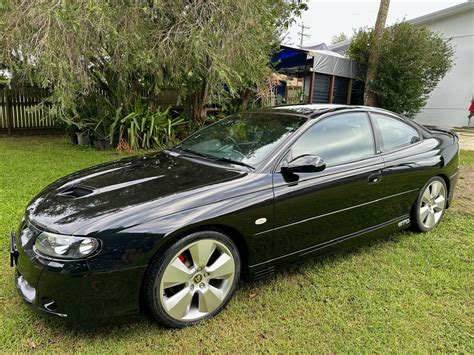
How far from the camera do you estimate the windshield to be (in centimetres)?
299

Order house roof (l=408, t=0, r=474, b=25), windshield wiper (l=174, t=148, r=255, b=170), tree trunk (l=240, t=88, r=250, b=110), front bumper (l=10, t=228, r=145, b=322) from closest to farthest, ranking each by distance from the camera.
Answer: front bumper (l=10, t=228, r=145, b=322) → windshield wiper (l=174, t=148, r=255, b=170) → tree trunk (l=240, t=88, r=250, b=110) → house roof (l=408, t=0, r=474, b=25)

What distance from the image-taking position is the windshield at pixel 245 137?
9.81 ft

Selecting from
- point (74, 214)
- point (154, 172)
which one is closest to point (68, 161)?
point (154, 172)

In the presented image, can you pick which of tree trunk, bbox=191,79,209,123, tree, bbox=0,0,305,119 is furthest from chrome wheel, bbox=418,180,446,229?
tree trunk, bbox=191,79,209,123

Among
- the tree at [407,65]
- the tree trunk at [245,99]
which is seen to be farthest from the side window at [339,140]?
the tree at [407,65]

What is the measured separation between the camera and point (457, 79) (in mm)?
15625

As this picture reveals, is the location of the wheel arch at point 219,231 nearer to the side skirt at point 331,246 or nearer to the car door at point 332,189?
the side skirt at point 331,246

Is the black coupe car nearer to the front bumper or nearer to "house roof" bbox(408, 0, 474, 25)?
the front bumper

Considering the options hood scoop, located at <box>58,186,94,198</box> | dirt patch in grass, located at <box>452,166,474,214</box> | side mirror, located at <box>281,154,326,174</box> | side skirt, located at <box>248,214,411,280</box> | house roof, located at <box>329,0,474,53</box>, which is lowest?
dirt patch in grass, located at <box>452,166,474,214</box>

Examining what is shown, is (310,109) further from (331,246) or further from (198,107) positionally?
(198,107)

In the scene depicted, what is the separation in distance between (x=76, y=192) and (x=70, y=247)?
621mm

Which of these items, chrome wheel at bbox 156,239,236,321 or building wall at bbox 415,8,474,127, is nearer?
chrome wheel at bbox 156,239,236,321

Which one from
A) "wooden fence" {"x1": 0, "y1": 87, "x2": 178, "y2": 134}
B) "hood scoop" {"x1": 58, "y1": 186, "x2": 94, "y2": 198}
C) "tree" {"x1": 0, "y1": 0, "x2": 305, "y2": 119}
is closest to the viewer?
"hood scoop" {"x1": 58, "y1": 186, "x2": 94, "y2": 198}

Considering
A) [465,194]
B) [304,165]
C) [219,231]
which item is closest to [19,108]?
[219,231]
